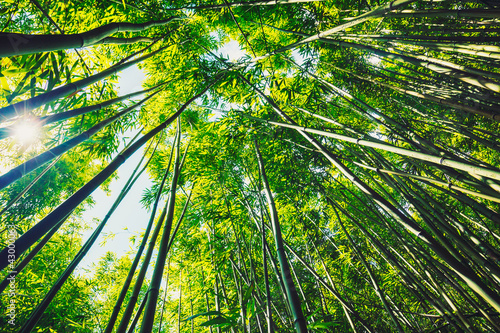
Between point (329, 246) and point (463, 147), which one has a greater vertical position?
point (463, 147)

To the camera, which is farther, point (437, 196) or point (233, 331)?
point (437, 196)

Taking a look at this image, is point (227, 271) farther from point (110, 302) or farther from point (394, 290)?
point (110, 302)

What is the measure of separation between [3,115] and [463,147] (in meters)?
5.74

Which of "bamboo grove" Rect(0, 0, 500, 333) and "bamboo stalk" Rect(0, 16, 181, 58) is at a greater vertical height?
"bamboo grove" Rect(0, 0, 500, 333)

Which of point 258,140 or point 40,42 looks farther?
point 258,140

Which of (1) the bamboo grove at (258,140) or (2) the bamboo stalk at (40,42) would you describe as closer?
(2) the bamboo stalk at (40,42)

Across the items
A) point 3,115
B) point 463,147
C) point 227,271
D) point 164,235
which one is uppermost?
point 463,147

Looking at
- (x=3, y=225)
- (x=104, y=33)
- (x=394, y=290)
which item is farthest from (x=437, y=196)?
(x=3, y=225)

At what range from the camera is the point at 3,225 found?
369 cm

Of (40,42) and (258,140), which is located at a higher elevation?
(258,140)

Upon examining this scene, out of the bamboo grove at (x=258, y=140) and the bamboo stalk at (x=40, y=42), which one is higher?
the bamboo grove at (x=258, y=140)

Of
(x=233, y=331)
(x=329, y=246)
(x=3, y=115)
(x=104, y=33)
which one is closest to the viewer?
(x=3, y=115)

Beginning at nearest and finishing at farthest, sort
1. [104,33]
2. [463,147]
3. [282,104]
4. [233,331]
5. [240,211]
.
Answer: [104,33] < [233,331] < [240,211] < [282,104] < [463,147]

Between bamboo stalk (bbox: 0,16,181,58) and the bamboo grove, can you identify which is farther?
the bamboo grove
